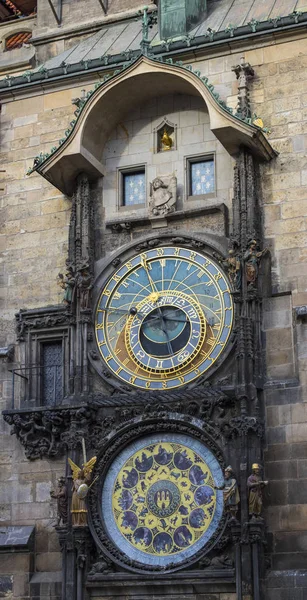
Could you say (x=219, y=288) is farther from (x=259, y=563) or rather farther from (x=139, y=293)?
(x=259, y=563)

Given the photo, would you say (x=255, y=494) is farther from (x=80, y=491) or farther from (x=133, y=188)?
(x=133, y=188)

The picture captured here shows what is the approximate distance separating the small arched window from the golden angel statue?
9514 mm

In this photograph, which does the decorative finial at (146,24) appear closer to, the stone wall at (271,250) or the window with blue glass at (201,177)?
the stone wall at (271,250)

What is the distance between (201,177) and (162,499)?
500cm

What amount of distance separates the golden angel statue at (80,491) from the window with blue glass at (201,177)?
444 centimetres

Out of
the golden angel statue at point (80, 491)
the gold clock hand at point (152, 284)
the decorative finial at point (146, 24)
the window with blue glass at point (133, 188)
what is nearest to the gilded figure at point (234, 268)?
the gold clock hand at point (152, 284)

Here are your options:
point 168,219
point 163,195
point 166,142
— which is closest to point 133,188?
point 163,195

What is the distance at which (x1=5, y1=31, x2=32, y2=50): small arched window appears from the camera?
2445 cm

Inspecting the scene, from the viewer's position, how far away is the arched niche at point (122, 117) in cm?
1894

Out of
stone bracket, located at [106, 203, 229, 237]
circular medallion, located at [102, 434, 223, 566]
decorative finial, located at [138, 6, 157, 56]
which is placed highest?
decorative finial, located at [138, 6, 157, 56]

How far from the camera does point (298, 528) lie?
1739cm

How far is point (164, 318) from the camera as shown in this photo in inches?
750

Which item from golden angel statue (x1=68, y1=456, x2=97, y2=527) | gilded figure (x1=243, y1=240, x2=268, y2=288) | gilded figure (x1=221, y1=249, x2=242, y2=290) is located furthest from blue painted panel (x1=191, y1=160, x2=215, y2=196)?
golden angel statue (x1=68, y1=456, x2=97, y2=527)

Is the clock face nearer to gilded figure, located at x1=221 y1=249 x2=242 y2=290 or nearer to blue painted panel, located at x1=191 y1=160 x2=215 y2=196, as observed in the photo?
gilded figure, located at x1=221 y1=249 x2=242 y2=290
